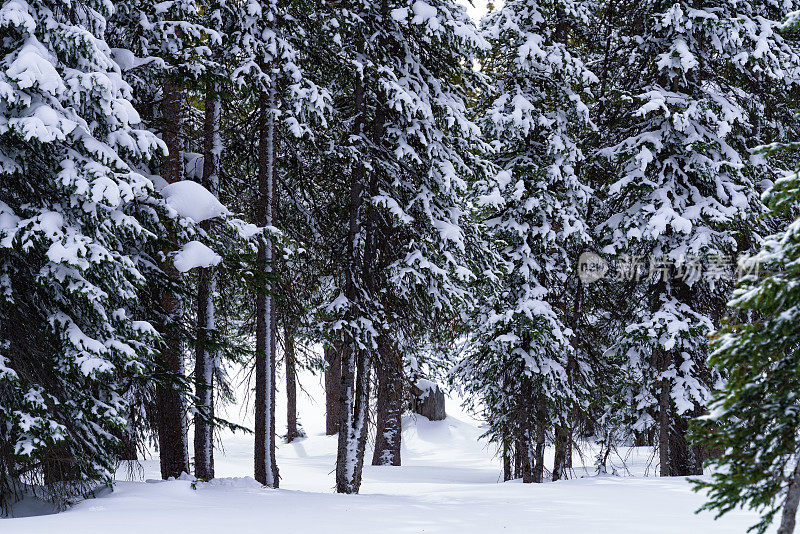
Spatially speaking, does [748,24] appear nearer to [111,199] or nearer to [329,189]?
[329,189]

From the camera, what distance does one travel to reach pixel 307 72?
11086 mm

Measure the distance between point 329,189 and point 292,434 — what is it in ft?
54.8

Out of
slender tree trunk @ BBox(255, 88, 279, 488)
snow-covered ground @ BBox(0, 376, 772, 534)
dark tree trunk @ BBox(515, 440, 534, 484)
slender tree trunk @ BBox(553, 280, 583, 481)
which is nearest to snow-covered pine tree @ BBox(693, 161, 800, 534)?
snow-covered ground @ BBox(0, 376, 772, 534)

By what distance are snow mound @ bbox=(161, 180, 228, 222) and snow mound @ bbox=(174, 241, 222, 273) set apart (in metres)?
0.39

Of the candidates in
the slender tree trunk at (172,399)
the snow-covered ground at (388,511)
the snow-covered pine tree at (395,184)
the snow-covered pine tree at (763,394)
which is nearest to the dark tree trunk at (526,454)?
the snow-covered ground at (388,511)

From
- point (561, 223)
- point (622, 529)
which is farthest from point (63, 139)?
point (561, 223)

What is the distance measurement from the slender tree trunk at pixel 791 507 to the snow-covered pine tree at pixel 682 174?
7.82 m

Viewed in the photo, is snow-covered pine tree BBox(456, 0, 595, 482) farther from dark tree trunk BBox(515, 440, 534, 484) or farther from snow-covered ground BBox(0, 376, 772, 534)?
snow-covered ground BBox(0, 376, 772, 534)

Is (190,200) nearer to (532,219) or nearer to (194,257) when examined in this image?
(194,257)

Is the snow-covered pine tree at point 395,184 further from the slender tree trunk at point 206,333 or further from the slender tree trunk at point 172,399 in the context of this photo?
the slender tree trunk at point 172,399

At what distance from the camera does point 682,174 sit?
42.1ft

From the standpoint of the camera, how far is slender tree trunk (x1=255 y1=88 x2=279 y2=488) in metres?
10.5

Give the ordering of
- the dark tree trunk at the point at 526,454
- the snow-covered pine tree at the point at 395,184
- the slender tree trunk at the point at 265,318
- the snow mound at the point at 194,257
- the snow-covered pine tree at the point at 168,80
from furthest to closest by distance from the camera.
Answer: the dark tree trunk at the point at 526,454, the snow-covered pine tree at the point at 395,184, the slender tree trunk at the point at 265,318, the snow-covered pine tree at the point at 168,80, the snow mound at the point at 194,257

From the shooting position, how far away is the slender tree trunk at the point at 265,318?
10461 millimetres
